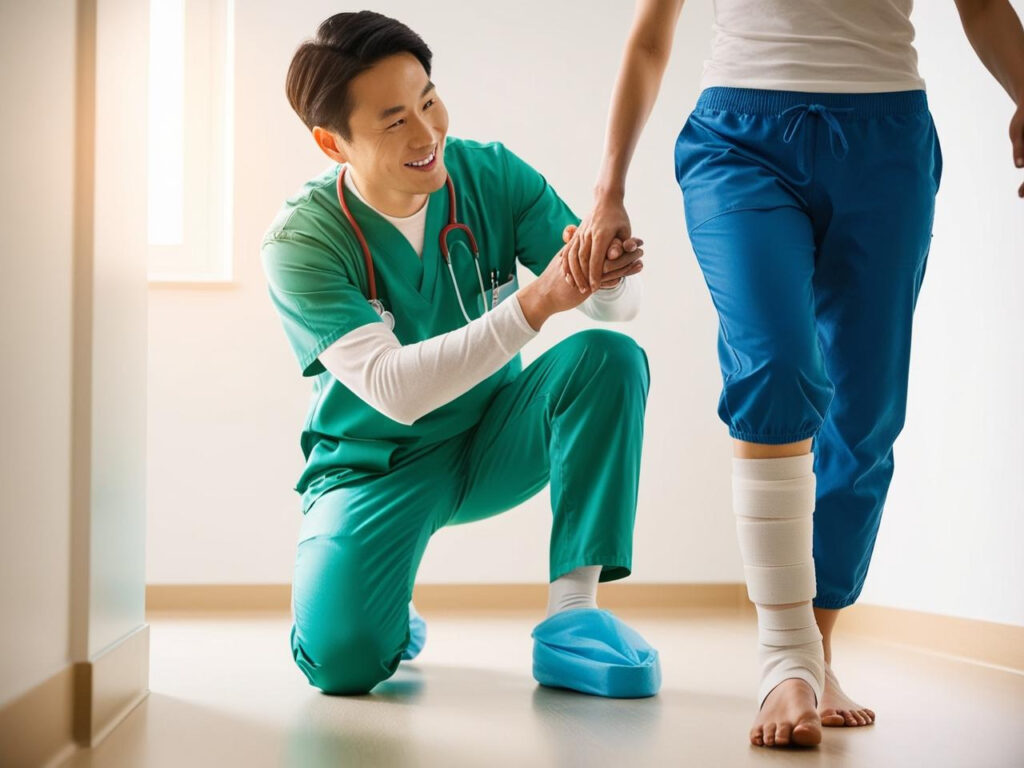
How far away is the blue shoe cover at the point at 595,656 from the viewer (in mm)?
1531

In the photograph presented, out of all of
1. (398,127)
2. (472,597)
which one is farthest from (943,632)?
(398,127)

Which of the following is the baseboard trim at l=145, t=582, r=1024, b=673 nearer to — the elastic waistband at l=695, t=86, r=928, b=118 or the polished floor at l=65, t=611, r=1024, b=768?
the polished floor at l=65, t=611, r=1024, b=768

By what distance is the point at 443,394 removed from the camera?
5.09 ft

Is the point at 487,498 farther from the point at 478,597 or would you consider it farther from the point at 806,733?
the point at 478,597

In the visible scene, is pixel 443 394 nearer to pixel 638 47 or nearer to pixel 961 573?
pixel 638 47

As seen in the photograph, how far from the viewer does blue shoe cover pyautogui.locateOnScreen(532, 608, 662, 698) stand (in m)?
1.53

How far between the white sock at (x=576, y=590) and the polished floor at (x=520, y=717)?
13 centimetres

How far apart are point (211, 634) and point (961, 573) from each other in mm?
1462

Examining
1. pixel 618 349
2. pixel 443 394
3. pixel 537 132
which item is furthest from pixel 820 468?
pixel 537 132

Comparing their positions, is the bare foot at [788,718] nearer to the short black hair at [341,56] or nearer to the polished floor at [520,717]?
the polished floor at [520,717]

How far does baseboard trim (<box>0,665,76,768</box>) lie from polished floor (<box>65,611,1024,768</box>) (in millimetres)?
38

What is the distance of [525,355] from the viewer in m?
2.81

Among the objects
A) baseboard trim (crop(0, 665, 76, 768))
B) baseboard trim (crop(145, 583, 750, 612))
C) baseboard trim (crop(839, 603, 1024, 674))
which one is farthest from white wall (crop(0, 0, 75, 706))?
baseboard trim (crop(145, 583, 750, 612))

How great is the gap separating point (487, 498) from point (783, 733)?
0.71m
